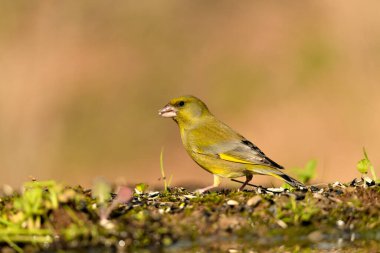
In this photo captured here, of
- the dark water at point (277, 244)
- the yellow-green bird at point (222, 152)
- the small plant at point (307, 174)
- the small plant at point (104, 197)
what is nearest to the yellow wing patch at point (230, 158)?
the yellow-green bird at point (222, 152)

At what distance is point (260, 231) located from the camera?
6172mm

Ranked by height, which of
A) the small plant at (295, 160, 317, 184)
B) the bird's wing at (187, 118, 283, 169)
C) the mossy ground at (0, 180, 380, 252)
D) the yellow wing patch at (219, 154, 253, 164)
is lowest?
the mossy ground at (0, 180, 380, 252)

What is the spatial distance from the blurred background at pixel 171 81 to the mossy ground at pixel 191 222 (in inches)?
350

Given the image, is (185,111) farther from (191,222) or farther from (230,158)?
(191,222)

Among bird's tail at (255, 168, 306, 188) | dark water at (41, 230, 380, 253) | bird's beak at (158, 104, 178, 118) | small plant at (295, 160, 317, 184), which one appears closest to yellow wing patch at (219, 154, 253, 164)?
bird's tail at (255, 168, 306, 188)

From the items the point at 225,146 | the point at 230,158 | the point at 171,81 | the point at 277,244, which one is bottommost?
the point at 277,244

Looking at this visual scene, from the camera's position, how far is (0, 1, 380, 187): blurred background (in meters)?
17.7

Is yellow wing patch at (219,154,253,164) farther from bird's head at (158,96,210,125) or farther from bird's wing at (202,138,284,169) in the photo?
bird's head at (158,96,210,125)

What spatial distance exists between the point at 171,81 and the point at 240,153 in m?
11.4

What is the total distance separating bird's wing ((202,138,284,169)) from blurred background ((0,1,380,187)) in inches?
274

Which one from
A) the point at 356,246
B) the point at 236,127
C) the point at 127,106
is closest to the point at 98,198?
the point at 356,246

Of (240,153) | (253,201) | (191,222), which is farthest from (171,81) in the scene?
(191,222)

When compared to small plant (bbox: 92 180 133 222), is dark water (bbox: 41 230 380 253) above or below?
below

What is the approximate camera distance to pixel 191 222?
6.17 m
